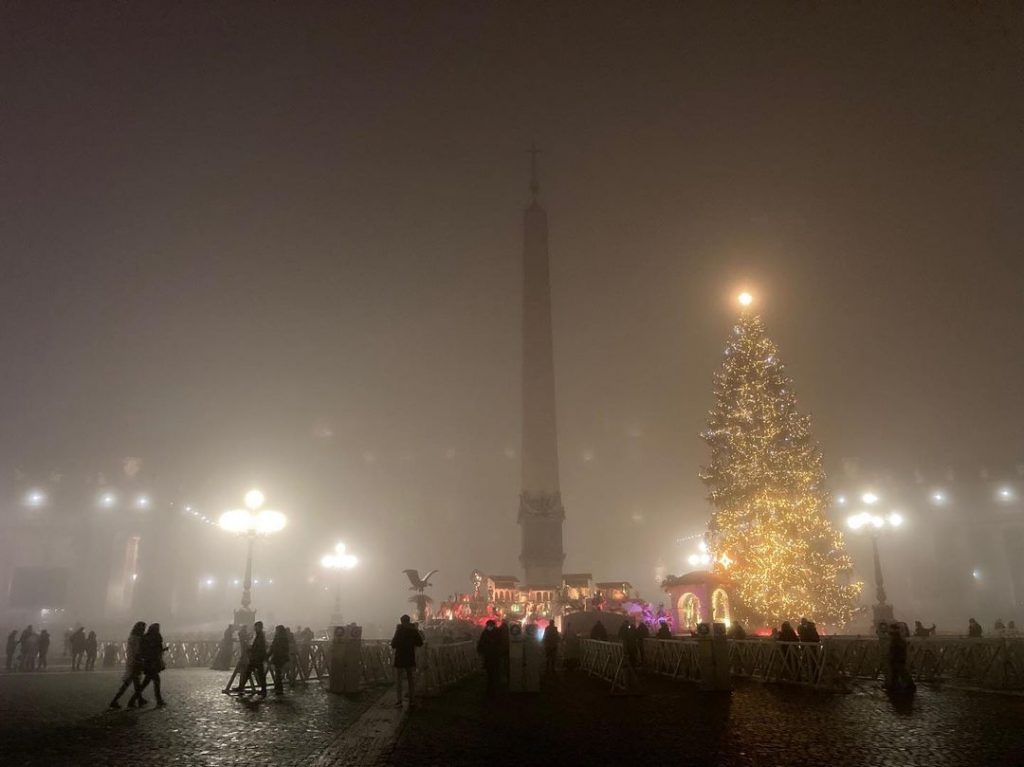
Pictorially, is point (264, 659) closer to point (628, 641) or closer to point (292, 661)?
point (292, 661)

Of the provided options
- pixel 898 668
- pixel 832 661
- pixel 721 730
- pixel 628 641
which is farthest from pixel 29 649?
pixel 898 668

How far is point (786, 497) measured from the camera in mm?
30453

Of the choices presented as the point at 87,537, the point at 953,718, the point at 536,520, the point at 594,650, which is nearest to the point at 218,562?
the point at 87,537

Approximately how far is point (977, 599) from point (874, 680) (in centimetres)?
5189

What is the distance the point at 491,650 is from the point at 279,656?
16.4ft

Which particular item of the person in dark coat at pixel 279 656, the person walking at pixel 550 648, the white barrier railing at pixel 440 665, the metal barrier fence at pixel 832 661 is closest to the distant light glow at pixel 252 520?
the person in dark coat at pixel 279 656

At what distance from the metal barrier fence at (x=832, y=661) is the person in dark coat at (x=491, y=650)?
7.93 ft

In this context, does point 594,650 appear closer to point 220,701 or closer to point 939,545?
point 220,701

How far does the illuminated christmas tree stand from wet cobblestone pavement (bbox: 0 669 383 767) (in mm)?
20605

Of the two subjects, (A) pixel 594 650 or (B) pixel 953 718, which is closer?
(B) pixel 953 718

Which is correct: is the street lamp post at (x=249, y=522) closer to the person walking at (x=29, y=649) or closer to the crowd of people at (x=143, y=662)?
the person walking at (x=29, y=649)

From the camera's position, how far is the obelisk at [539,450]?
4328cm

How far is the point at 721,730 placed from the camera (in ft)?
29.0

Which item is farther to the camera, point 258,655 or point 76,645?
point 76,645
